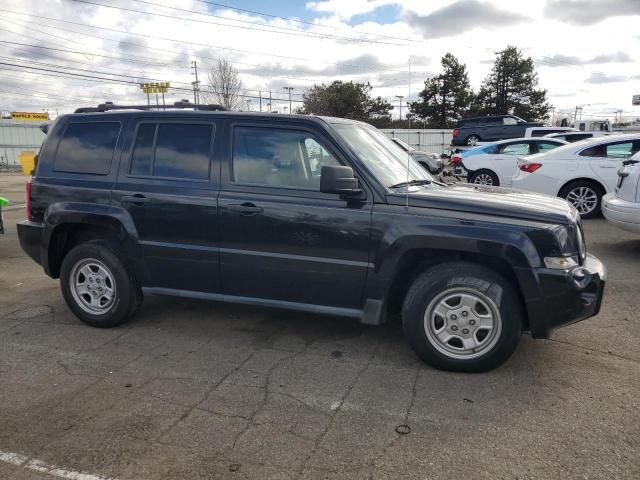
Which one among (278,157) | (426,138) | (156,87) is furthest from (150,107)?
(156,87)

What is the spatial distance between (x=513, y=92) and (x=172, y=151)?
63.0 meters

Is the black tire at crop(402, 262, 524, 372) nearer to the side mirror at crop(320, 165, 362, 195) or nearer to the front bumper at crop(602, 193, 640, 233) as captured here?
the side mirror at crop(320, 165, 362, 195)

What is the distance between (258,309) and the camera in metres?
5.25

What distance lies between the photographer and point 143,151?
4547 mm

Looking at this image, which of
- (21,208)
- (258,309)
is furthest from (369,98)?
(258,309)

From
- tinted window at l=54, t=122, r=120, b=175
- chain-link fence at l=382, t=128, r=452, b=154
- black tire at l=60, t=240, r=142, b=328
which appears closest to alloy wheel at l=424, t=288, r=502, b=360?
black tire at l=60, t=240, r=142, b=328

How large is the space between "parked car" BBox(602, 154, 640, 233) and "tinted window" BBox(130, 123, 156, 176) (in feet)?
19.0

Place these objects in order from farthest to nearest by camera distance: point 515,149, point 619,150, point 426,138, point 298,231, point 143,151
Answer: point 426,138 → point 515,149 → point 619,150 → point 143,151 → point 298,231

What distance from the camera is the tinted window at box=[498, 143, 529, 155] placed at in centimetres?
1298

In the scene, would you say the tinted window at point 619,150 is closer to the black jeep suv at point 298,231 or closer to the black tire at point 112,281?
the black jeep suv at point 298,231

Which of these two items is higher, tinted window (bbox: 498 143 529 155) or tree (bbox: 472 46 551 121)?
tree (bbox: 472 46 551 121)

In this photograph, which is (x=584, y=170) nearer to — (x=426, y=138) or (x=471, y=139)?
(x=471, y=139)

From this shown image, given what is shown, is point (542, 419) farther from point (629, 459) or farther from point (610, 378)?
point (610, 378)

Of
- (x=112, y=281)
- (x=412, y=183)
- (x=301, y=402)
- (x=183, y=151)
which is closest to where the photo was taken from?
(x=301, y=402)
